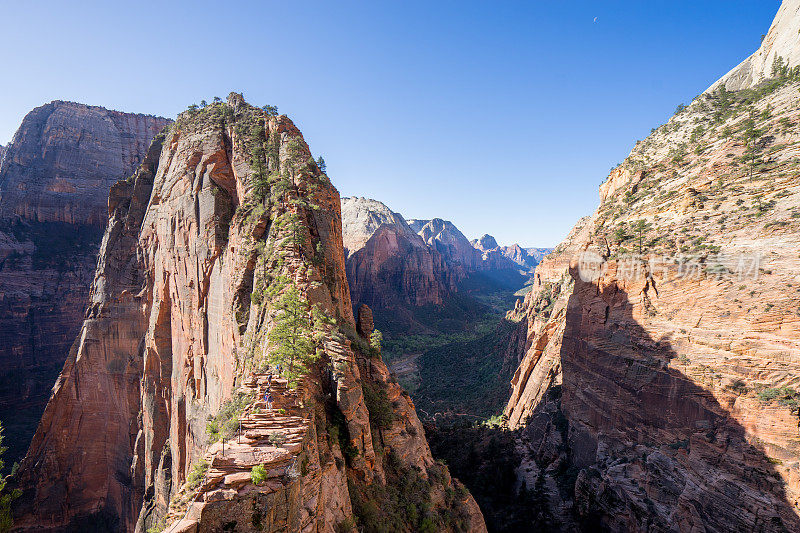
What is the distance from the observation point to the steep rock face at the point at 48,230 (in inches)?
2194

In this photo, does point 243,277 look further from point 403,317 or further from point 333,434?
point 403,317

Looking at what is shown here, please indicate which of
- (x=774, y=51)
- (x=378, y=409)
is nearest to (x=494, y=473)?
(x=378, y=409)

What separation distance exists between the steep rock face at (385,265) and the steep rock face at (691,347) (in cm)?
9047

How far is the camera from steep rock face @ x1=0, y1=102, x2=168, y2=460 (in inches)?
2194

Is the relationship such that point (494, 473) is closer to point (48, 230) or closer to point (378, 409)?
point (378, 409)

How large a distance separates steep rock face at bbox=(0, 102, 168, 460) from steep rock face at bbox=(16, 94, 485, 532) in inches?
889

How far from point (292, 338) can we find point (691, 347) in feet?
86.2

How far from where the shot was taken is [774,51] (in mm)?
32688

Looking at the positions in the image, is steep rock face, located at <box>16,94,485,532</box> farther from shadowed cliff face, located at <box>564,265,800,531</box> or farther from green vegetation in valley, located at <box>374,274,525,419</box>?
green vegetation in valley, located at <box>374,274,525,419</box>

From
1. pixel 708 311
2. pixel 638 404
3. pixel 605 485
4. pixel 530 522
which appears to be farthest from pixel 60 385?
pixel 708 311

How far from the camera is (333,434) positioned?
13.2 m

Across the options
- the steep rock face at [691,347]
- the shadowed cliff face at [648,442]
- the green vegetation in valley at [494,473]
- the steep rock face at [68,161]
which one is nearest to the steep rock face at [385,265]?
Answer: the steep rock face at [68,161]

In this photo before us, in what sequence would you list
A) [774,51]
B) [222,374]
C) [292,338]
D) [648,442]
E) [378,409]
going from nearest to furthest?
[292,338]
[378,409]
[222,374]
[648,442]
[774,51]

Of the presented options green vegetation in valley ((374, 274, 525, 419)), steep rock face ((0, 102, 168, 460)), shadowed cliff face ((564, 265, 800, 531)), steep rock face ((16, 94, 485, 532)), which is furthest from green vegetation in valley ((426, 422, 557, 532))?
steep rock face ((0, 102, 168, 460))
